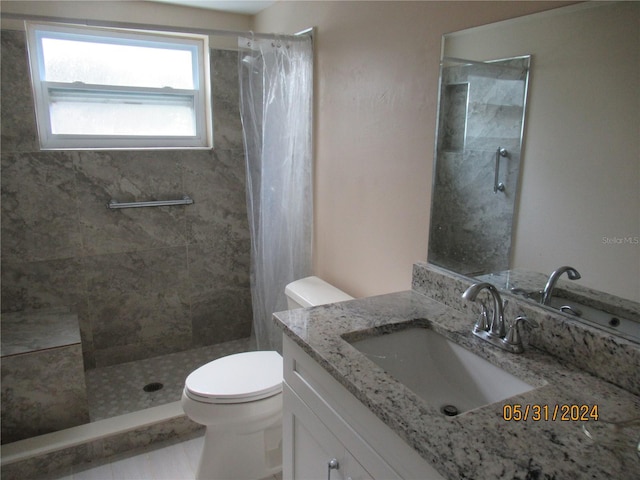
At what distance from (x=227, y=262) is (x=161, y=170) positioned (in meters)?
0.73

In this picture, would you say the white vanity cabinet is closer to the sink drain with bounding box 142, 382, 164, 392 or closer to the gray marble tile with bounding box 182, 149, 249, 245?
the sink drain with bounding box 142, 382, 164, 392

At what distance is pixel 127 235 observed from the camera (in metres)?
2.71

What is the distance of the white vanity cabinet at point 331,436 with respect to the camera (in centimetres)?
97

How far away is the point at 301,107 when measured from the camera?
7.62ft

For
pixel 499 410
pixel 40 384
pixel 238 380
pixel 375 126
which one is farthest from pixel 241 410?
pixel 375 126

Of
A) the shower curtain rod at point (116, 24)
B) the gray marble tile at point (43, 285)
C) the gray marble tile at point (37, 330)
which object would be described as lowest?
the gray marble tile at point (37, 330)

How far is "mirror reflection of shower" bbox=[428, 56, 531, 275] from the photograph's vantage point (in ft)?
4.42

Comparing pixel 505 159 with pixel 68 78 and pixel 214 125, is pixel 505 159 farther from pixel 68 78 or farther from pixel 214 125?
pixel 68 78

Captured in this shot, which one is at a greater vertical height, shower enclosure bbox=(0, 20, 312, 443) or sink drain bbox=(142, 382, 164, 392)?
shower enclosure bbox=(0, 20, 312, 443)

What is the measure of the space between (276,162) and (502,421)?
69.6 inches

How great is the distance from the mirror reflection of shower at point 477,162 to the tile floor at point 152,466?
1.33 meters

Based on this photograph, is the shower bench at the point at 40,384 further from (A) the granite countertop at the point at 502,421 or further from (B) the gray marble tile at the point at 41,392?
(A) the granite countertop at the point at 502,421

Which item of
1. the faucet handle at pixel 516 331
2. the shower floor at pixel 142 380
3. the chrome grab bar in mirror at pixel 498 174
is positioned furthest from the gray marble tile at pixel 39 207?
the faucet handle at pixel 516 331

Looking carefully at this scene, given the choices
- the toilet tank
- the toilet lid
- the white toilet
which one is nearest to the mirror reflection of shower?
the toilet tank
